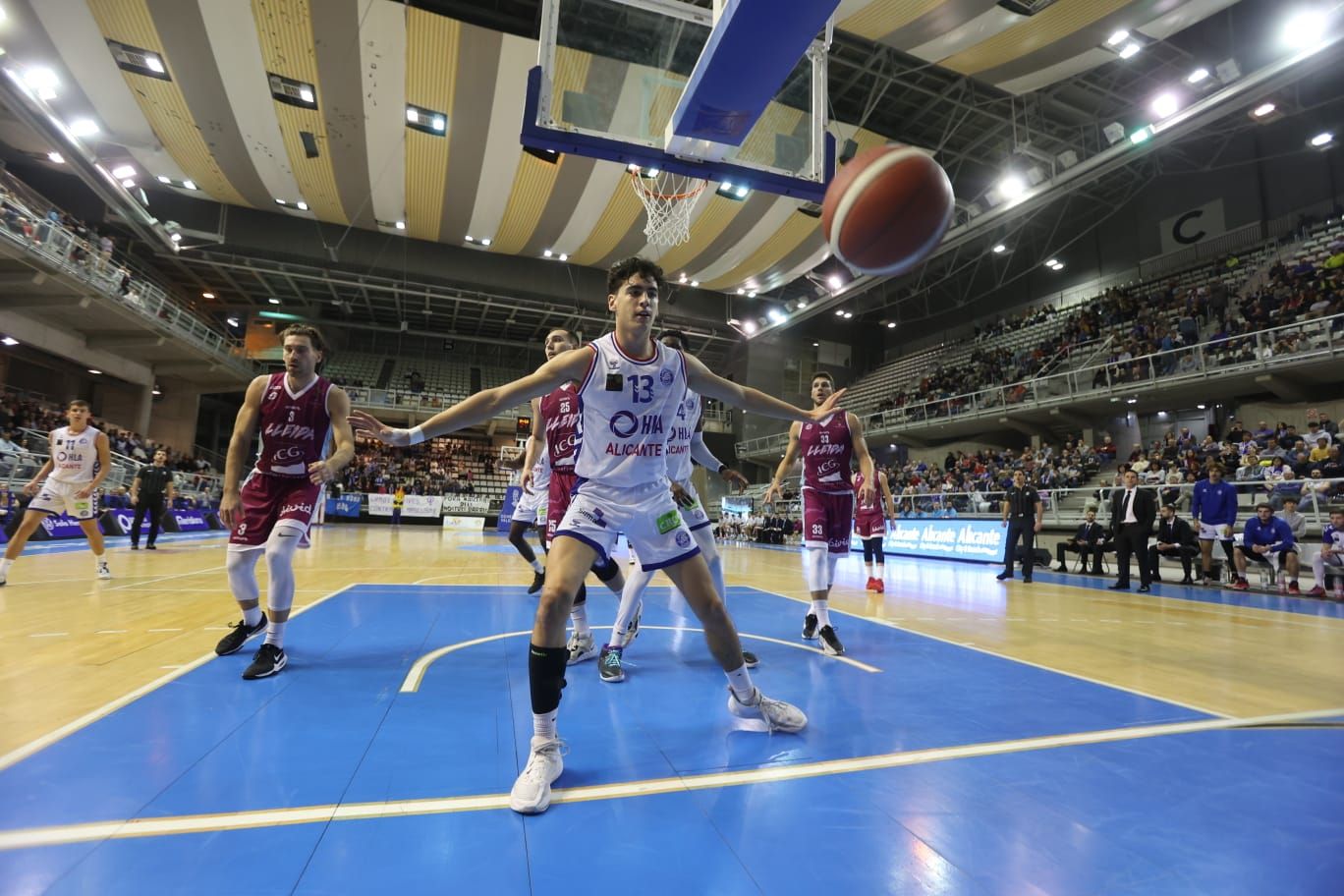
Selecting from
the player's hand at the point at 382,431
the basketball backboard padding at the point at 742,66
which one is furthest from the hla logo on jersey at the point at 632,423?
the basketball backboard padding at the point at 742,66

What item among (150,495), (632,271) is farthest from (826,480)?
(150,495)

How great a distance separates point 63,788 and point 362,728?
947 mm

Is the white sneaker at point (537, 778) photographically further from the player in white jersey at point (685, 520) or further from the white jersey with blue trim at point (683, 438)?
the white jersey with blue trim at point (683, 438)

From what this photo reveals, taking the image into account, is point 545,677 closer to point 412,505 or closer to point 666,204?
point 666,204

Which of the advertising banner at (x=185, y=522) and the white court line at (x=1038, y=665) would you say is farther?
the advertising banner at (x=185, y=522)

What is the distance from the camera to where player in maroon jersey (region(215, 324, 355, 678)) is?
3.75m

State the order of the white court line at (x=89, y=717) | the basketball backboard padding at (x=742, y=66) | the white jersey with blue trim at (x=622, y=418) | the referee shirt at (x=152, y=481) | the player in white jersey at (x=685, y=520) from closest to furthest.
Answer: the white court line at (x=89, y=717)
the white jersey with blue trim at (x=622, y=418)
the player in white jersey at (x=685, y=520)
the basketball backboard padding at (x=742, y=66)
the referee shirt at (x=152, y=481)

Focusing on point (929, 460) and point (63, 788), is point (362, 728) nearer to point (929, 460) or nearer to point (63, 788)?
point (63, 788)

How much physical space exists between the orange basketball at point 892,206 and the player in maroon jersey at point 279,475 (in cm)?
369

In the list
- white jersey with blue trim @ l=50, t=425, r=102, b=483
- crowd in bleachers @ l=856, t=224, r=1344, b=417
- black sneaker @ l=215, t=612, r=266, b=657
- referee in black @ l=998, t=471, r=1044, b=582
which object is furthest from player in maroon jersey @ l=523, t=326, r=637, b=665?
crowd in bleachers @ l=856, t=224, r=1344, b=417

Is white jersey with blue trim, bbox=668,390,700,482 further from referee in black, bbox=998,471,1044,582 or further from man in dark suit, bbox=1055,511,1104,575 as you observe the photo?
man in dark suit, bbox=1055,511,1104,575

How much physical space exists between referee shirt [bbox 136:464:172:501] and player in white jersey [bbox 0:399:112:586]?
4.26 meters

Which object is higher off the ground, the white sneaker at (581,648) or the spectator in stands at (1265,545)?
the spectator in stands at (1265,545)

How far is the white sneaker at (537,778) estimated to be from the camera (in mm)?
2008
